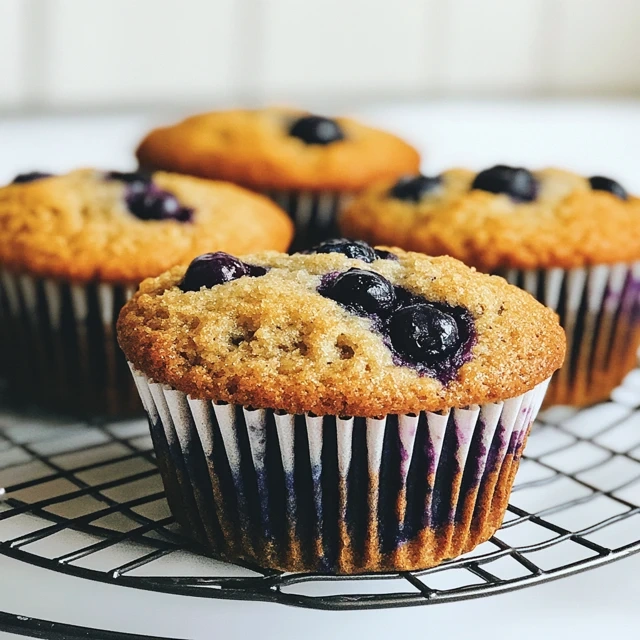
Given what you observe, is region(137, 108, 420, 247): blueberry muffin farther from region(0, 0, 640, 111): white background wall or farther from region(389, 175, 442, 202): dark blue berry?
region(0, 0, 640, 111): white background wall

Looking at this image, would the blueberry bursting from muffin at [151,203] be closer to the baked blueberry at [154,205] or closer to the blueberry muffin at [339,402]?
the baked blueberry at [154,205]

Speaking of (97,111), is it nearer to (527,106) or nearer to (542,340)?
(527,106)

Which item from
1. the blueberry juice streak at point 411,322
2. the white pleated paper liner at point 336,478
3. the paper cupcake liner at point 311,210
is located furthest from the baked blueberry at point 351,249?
the paper cupcake liner at point 311,210

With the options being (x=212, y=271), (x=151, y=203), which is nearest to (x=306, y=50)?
(x=151, y=203)

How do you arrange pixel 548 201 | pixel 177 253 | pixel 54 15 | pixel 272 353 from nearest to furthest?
pixel 272 353 < pixel 177 253 < pixel 548 201 < pixel 54 15

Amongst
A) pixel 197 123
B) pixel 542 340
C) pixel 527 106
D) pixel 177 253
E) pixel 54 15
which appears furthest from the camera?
pixel 527 106

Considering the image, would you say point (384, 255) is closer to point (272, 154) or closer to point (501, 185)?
point (501, 185)

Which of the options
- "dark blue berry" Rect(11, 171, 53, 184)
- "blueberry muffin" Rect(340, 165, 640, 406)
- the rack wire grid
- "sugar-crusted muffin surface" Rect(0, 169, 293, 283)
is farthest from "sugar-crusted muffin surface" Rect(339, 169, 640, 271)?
"dark blue berry" Rect(11, 171, 53, 184)

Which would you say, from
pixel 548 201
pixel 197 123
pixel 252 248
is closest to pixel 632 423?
pixel 548 201
